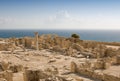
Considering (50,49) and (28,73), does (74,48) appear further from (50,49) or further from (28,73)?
(28,73)

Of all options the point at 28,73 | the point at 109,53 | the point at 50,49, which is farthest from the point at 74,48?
the point at 28,73

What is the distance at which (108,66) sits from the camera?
19.3 meters

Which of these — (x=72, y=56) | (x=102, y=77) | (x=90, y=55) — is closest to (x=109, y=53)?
(x=90, y=55)

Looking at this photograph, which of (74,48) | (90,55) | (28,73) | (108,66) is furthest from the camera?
(74,48)

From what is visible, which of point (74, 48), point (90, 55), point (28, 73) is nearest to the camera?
point (28, 73)

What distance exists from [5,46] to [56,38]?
372 inches

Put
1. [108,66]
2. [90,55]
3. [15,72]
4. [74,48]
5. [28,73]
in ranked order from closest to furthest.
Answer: [28,73], [15,72], [108,66], [90,55], [74,48]

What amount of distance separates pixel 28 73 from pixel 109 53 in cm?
1506

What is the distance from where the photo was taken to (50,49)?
99.4 feet

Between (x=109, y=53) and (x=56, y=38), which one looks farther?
(x=56, y=38)

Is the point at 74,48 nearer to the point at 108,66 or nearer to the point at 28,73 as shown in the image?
the point at 108,66

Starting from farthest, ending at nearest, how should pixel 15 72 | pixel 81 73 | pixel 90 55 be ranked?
pixel 90 55, pixel 15 72, pixel 81 73

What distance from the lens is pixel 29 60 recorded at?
75.5ft

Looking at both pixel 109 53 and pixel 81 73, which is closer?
pixel 81 73
